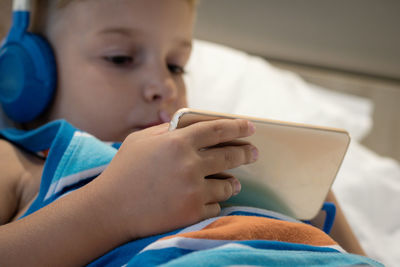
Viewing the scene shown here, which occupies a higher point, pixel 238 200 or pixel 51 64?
pixel 51 64

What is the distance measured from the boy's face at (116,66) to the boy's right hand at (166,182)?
0.97 feet

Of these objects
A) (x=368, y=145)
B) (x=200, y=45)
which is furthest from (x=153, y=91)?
(x=368, y=145)

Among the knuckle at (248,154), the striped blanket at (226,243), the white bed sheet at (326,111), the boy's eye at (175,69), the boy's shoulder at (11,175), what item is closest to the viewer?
the striped blanket at (226,243)

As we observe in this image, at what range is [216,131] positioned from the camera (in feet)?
1.41

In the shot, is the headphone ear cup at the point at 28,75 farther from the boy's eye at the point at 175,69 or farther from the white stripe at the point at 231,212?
the white stripe at the point at 231,212

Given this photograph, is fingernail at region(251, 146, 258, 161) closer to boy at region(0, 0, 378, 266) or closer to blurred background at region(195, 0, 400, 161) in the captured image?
boy at region(0, 0, 378, 266)

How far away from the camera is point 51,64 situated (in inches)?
30.7

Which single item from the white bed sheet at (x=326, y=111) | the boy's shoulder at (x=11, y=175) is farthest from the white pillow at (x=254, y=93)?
the boy's shoulder at (x=11, y=175)

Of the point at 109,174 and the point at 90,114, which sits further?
the point at 90,114

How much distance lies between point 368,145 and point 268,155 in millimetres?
1183

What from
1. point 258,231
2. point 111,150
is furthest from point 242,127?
point 111,150

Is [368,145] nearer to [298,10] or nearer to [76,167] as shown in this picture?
[298,10]

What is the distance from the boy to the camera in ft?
1.37

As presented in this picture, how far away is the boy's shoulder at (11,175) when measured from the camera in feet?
1.95
